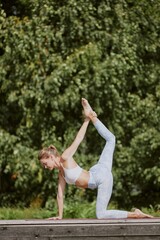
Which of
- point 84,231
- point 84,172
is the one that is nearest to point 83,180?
point 84,172

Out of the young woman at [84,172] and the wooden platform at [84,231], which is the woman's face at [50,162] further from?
the wooden platform at [84,231]

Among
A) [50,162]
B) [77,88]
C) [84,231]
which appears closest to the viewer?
[84,231]

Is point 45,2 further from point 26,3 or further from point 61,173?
point 61,173

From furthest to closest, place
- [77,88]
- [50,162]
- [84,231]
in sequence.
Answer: [77,88] < [50,162] < [84,231]

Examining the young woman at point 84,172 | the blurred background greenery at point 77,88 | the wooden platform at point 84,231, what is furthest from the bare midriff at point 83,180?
the blurred background greenery at point 77,88

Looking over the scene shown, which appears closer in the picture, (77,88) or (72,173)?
(72,173)

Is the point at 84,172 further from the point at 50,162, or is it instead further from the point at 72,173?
the point at 50,162

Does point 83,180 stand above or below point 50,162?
below

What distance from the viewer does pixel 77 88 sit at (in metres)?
13.0

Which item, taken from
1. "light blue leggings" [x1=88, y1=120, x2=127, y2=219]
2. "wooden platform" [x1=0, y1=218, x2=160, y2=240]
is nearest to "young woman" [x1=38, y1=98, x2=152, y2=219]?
"light blue leggings" [x1=88, y1=120, x2=127, y2=219]

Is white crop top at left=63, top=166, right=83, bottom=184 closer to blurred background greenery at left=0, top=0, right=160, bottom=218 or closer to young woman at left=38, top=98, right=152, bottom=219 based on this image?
young woman at left=38, top=98, right=152, bottom=219

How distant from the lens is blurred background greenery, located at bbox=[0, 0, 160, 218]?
13102 mm

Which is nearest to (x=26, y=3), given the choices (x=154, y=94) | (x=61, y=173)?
(x=154, y=94)

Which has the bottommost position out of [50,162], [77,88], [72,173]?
[77,88]
